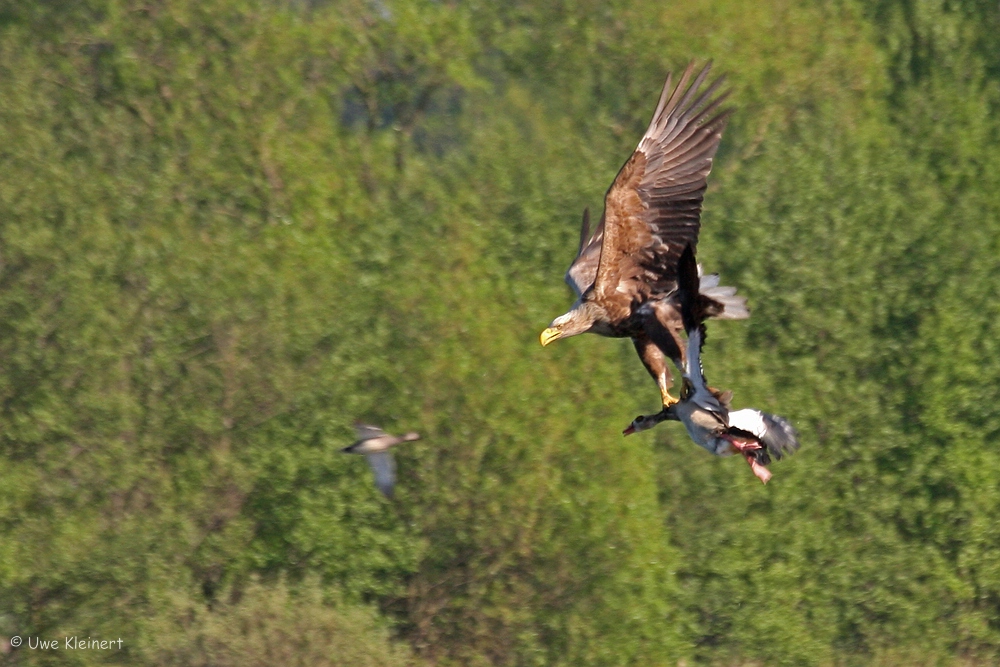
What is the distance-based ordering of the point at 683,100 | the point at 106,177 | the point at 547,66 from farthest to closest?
the point at 547,66
the point at 106,177
the point at 683,100

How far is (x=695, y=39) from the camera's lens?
29.2 meters

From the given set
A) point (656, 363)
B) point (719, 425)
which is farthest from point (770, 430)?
point (656, 363)

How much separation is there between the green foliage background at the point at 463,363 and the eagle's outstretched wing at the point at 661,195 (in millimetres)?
12674

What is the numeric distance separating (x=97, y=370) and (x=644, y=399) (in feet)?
28.7

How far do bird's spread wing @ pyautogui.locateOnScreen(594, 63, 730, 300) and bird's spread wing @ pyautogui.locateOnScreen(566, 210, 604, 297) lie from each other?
2.35ft

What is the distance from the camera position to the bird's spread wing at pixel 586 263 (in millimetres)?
14437

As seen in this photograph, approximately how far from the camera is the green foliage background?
84.4 feet

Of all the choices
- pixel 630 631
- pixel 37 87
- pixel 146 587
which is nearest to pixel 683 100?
pixel 630 631

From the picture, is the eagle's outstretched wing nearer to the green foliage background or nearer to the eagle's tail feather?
the eagle's tail feather

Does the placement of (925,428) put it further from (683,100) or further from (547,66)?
(683,100)

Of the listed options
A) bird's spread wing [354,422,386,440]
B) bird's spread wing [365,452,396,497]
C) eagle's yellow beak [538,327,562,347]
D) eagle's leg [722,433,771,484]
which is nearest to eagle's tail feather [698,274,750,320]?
eagle's yellow beak [538,327,562,347]

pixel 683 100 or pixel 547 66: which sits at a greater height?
pixel 547 66

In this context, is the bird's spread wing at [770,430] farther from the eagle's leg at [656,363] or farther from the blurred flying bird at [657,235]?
the eagle's leg at [656,363]

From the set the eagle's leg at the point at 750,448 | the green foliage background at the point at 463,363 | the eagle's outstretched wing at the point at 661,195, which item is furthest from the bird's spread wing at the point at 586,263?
the green foliage background at the point at 463,363
